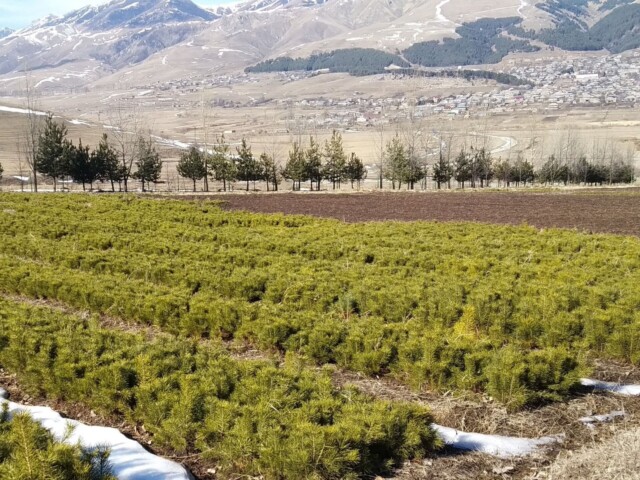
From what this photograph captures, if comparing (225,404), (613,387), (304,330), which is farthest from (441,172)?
(225,404)

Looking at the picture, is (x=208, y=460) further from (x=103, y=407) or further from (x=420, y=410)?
(x=420, y=410)

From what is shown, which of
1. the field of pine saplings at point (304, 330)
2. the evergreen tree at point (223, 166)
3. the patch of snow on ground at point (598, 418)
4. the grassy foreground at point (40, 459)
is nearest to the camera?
the grassy foreground at point (40, 459)

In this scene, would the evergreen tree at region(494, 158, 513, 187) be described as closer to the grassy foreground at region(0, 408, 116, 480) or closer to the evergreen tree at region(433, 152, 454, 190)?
the evergreen tree at region(433, 152, 454, 190)

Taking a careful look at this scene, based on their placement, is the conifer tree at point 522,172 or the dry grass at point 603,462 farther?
the conifer tree at point 522,172

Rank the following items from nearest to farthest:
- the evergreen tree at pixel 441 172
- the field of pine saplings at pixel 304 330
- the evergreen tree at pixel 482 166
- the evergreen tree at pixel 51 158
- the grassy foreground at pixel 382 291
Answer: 1. the field of pine saplings at pixel 304 330
2. the grassy foreground at pixel 382 291
3. the evergreen tree at pixel 51 158
4. the evergreen tree at pixel 441 172
5. the evergreen tree at pixel 482 166

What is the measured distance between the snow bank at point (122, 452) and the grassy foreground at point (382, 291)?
3.37 m

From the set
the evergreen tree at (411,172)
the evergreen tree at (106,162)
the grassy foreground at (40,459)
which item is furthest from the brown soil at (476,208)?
the evergreen tree at (106,162)

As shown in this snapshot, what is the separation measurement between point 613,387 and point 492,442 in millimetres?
2827

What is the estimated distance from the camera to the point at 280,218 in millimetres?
22547

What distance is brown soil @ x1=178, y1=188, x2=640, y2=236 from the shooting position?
80.7 feet

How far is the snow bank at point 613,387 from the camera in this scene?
7804 millimetres

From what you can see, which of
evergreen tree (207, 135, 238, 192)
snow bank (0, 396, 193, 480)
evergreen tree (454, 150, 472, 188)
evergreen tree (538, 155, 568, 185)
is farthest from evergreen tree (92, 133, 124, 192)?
evergreen tree (538, 155, 568, 185)

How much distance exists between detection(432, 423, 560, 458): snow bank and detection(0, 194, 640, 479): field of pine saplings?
421mm

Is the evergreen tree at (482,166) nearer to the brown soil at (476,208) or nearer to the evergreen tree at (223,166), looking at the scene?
the brown soil at (476,208)
